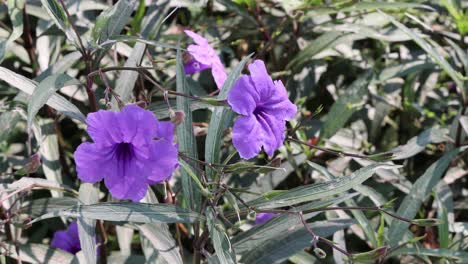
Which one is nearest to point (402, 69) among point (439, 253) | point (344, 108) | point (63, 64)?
point (344, 108)

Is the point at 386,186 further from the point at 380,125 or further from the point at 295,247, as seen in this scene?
the point at 295,247

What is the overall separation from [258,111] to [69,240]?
0.66 meters

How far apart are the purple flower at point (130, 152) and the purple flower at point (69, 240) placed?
0.53 metres

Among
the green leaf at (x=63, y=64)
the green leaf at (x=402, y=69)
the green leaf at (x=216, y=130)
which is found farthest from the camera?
the green leaf at (x=402, y=69)

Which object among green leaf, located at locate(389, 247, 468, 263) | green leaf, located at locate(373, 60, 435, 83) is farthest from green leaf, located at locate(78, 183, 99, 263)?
green leaf, located at locate(373, 60, 435, 83)

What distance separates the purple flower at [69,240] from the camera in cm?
175

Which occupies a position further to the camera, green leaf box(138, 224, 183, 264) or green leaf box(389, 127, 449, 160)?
green leaf box(389, 127, 449, 160)

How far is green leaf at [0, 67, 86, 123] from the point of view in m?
1.38

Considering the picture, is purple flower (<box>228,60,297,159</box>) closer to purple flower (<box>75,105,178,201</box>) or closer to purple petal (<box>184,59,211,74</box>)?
purple flower (<box>75,105,178,201</box>)

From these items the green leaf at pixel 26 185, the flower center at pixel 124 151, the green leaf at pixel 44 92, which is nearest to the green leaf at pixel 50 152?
the green leaf at pixel 26 185

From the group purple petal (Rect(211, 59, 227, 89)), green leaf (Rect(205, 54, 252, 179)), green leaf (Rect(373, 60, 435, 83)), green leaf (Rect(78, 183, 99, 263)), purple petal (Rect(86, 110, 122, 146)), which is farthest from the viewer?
green leaf (Rect(373, 60, 435, 83))

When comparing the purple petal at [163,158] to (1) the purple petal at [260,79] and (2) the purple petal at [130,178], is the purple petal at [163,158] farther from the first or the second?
(1) the purple petal at [260,79]

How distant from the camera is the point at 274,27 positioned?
2.09 metres

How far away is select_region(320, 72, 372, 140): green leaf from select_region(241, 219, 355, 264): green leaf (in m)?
0.40
